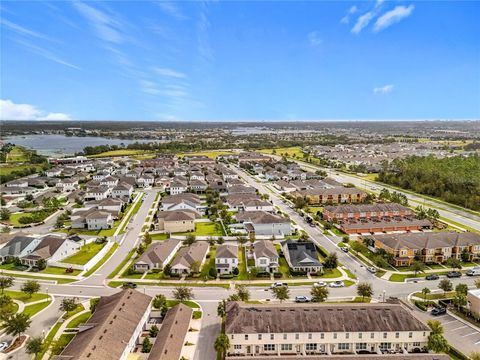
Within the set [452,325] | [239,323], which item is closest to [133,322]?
[239,323]

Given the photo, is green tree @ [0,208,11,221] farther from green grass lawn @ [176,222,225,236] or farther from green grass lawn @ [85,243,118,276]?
green grass lawn @ [176,222,225,236]

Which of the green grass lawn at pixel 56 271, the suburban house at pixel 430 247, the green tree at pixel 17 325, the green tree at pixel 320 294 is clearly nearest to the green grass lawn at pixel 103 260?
the green grass lawn at pixel 56 271

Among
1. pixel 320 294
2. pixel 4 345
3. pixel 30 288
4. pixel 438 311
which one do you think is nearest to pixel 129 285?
pixel 30 288

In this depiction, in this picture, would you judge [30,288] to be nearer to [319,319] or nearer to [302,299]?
[302,299]

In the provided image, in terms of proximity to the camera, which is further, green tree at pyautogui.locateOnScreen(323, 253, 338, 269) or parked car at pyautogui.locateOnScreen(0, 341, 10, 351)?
green tree at pyautogui.locateOnScreen(323, 253, 338, 269)

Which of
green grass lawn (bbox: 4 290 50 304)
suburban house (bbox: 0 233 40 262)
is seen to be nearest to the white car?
green grass lawn (bbox: 4 290 50 304)

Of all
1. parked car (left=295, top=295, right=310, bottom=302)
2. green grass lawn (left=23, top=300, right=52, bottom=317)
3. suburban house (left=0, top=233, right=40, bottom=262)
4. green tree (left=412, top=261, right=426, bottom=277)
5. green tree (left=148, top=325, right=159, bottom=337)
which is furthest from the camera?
suburban house (left=0, top=233, right=40, bottom=262)
